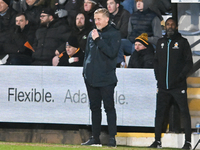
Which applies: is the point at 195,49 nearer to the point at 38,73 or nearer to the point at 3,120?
the point at 38,73

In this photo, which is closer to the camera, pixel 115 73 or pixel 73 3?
pixel 115 73

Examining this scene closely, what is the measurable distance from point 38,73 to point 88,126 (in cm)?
125

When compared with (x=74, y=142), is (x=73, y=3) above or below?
above

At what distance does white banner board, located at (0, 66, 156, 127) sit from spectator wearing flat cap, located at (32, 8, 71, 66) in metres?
0.19

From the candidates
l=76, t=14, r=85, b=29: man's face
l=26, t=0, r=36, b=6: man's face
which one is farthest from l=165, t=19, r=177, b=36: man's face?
l=26, t=0, r=36, b=6: man's face

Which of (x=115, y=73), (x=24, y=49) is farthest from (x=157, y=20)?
(x=24, y=49)

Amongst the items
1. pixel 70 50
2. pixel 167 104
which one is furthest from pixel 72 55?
pixel 167 104

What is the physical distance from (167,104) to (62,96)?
1785 millimetres

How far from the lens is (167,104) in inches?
310

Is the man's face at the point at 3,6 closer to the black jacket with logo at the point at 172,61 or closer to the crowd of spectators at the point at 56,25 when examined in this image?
the crowd of spectators at the point at 56,25

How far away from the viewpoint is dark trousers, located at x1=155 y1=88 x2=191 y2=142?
25.2 ft

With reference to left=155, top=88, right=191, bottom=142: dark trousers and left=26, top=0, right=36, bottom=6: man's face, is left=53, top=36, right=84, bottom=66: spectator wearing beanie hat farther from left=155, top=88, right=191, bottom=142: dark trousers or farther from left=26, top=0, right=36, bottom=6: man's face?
left=155, top=88, right=191, bottom=142: dark trousers

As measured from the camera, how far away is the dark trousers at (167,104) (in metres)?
7.68

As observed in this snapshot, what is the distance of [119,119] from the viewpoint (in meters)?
8.13
